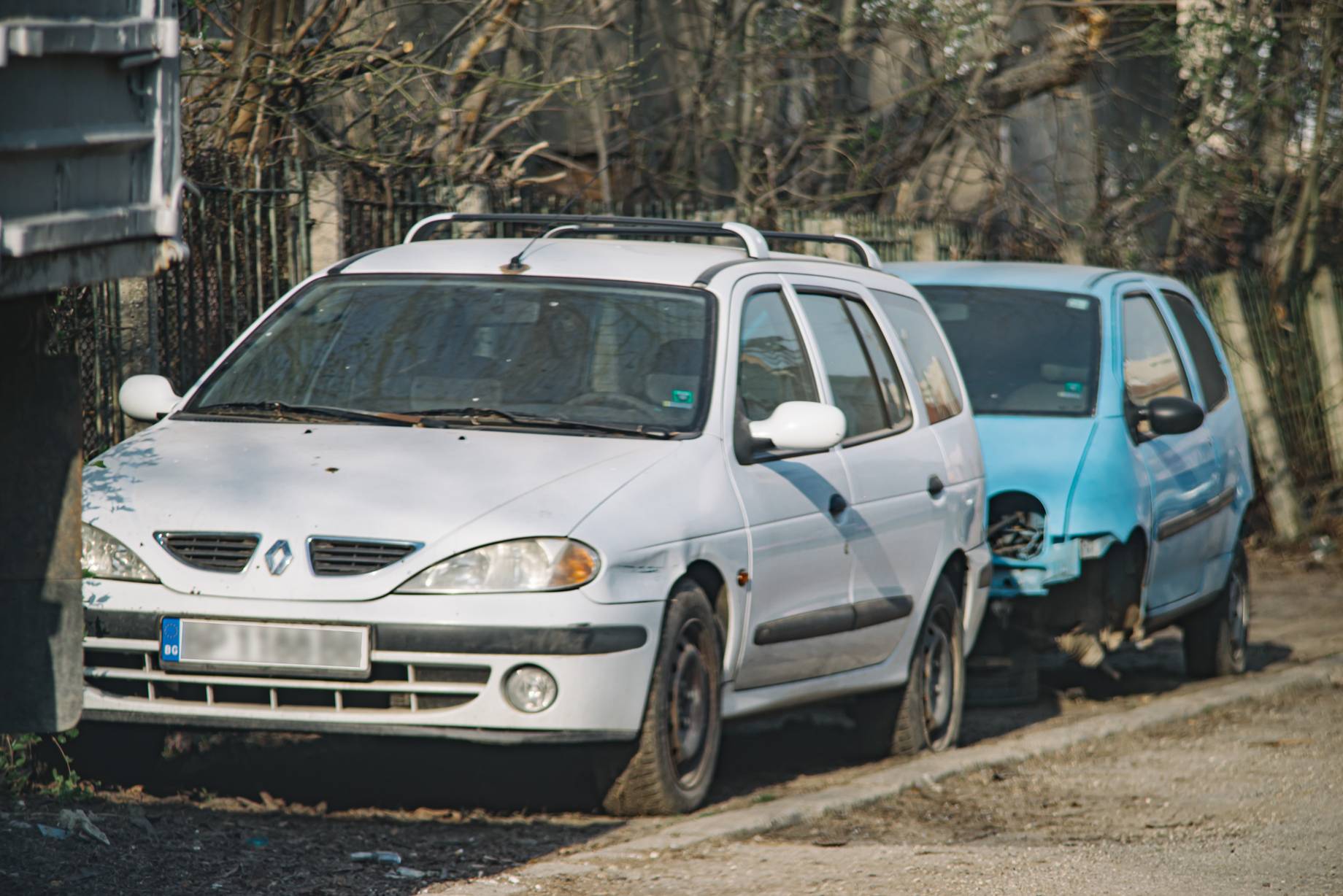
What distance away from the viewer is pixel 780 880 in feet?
17.8

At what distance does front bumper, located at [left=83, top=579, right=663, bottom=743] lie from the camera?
18.5 ft

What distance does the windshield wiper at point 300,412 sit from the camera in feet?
21.3

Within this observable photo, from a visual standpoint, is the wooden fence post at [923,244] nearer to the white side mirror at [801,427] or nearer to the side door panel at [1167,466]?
the side door panel at [1167,466]

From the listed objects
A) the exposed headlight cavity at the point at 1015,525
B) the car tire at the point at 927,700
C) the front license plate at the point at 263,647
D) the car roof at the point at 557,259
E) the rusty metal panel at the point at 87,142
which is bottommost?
the car tire at the point at 927,700

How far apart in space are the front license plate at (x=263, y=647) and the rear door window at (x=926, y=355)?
313cm

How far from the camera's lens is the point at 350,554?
5.72 meters

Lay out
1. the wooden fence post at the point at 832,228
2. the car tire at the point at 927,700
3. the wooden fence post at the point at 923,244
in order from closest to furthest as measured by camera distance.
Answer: the car tire at the point at 927,700 < the wooden fence post at the point at 832,228 < the wooden fence post at the point at 923,244

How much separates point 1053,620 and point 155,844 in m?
4.62

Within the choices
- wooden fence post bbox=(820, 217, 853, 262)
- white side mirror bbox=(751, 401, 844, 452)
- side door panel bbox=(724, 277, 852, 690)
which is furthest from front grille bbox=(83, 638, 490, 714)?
wooden fence post bbox=(820, 217, 853, 262)

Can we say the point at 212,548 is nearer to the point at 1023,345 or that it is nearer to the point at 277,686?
the point at 277,686

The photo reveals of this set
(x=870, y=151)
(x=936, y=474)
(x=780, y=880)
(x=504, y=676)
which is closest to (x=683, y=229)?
(x=936, y=474)

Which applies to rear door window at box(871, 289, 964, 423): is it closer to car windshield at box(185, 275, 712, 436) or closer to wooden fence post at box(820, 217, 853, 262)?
car windshield at box(185, 275, 712, 436)

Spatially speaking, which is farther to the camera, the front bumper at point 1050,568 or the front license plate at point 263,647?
the front bumper at point 1050,568

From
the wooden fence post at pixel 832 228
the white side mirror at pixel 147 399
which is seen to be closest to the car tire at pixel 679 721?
the white side mirror at pixel 147 399
